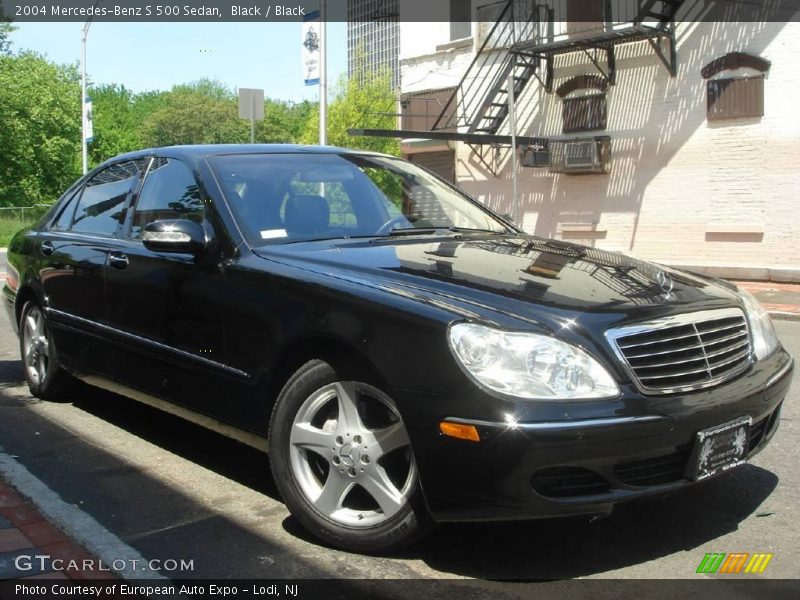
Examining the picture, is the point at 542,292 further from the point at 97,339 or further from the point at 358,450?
the point at 97,339

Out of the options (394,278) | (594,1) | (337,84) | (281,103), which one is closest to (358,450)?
(394,278)

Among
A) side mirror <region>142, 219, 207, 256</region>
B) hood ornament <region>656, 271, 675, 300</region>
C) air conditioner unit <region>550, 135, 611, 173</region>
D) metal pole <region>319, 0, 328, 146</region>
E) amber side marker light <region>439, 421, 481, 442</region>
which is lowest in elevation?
amber side marker light <region>439, 421, 481, 442</region>

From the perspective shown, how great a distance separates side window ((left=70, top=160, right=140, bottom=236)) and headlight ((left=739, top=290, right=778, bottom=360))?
11.2ft

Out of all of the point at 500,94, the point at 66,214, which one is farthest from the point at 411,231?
the point at 500,94

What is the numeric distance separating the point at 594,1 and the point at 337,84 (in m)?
33.9

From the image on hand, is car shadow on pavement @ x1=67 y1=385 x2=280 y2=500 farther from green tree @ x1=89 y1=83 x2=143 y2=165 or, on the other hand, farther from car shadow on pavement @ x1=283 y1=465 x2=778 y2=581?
green tree @ x1=89 y1=83 x2=143 y2=165

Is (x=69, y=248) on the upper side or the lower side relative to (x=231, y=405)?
upper

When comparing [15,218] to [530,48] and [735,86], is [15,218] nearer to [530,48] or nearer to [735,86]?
[530,48]

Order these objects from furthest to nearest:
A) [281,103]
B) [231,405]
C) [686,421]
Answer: [281,103] < [231,405] < [686,421]

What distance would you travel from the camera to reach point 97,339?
5.19 meters


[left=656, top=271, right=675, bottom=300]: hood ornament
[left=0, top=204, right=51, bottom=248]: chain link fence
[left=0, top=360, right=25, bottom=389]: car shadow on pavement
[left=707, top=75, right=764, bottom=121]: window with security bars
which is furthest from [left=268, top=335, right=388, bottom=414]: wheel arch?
[left=0, top=204, right=51, bottom=248]: chain link fence

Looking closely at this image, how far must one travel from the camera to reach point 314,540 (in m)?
3.73

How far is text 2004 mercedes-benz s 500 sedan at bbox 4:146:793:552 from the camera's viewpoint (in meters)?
3.09

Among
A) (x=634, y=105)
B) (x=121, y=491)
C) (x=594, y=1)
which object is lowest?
(x=121, y=491)
